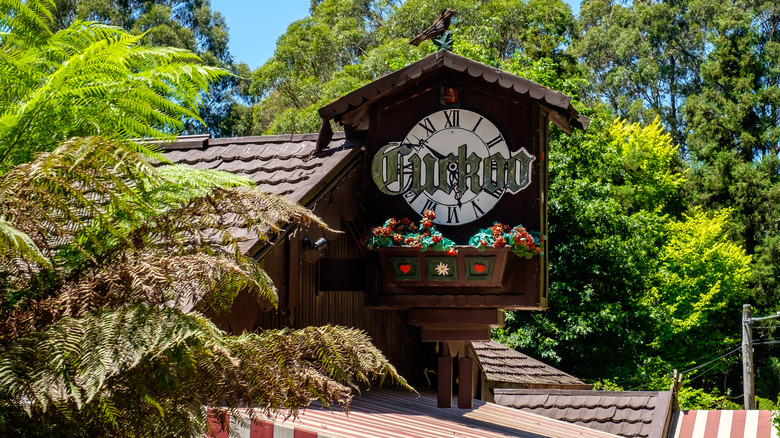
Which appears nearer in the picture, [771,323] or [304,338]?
[304,338]

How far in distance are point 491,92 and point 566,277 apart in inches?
644

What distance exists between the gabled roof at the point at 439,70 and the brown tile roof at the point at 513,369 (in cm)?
414

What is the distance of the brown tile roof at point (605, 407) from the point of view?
10047 millimetres

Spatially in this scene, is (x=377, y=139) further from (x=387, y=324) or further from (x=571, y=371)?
(x=571, y=371)

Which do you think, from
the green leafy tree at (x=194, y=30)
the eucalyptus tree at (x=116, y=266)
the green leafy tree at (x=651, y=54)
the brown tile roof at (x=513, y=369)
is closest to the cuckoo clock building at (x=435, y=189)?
the eucalyptus tree at (x=116, y=266)

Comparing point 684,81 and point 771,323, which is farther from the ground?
point 684,81

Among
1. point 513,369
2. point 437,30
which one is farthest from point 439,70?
point 513,369

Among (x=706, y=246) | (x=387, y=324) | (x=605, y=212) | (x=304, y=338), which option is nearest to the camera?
(x=304, y=338)

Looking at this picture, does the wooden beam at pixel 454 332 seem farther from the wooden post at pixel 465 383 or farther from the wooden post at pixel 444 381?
the wooden post at pixel 465 383

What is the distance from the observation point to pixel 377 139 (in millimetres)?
7977

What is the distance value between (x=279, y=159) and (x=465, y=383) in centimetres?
255

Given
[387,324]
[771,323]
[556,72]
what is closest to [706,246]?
[771,323]

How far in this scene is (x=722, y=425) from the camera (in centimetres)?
1066

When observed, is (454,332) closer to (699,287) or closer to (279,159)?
(279,159)
